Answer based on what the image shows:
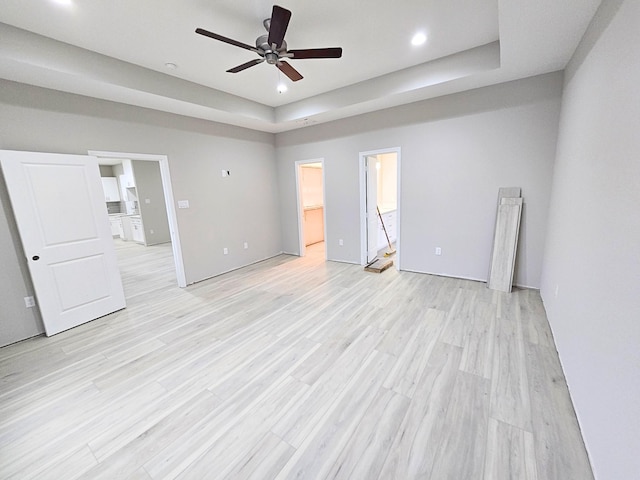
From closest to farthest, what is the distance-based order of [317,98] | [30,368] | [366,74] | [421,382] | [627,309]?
1. [627,309]
2. [421,382]
3. [30,368]
4. [366,74]
5. [317,98]

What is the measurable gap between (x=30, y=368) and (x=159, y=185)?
6.84m

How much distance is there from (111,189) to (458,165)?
11066mm

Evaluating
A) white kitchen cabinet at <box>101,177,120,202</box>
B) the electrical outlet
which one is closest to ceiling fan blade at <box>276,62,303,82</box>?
the electrical outlet

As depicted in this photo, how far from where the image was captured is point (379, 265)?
16.0 feet

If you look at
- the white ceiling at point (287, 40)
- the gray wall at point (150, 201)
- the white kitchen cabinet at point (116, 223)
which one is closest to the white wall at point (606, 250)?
the white ceiling at point (287, 40)

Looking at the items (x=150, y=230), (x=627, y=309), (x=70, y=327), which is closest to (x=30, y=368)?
(x=70, y=327)

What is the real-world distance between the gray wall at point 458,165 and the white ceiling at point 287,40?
30 cm

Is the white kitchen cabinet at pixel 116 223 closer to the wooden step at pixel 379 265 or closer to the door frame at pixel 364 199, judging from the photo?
the door frame at pixel 364 199

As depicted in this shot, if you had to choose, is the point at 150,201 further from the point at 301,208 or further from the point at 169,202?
the point at 301,208

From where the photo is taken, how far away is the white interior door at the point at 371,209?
4.92m

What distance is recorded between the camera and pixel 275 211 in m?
6.05

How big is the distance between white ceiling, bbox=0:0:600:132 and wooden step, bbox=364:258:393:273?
273 centimetres

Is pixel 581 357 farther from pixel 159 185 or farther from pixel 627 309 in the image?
pixel 159 185

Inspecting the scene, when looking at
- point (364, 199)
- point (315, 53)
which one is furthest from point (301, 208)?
point (315, 53)
